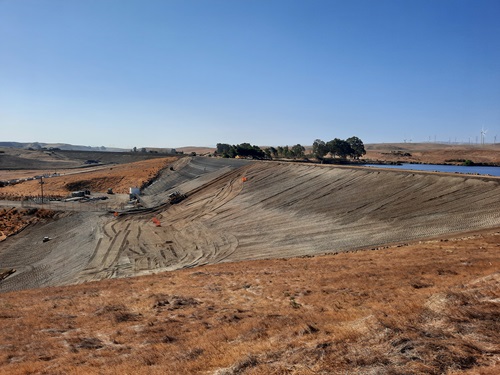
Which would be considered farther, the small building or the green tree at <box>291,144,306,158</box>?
the green tree at <box>291,144,306,158</box>

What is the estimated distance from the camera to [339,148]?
395 ft

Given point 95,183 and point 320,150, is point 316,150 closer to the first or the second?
point 320,150

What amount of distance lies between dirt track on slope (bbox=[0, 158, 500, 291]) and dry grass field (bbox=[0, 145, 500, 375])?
0.69 feet

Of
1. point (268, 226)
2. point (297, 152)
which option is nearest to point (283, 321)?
point (268, 226)

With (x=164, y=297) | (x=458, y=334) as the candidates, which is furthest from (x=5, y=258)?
(x=458, y=334)

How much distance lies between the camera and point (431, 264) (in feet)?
60.1

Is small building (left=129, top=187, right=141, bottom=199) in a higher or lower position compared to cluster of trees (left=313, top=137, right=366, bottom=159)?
lower

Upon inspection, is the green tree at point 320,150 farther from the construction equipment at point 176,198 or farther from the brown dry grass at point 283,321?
the brown dry grass at point 283,321

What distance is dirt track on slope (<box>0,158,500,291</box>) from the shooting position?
29422 mm

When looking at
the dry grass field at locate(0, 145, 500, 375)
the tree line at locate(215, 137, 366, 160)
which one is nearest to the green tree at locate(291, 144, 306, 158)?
the tree line at locate(215, 137, 366, 160)

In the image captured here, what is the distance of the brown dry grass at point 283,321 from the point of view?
8.91 m

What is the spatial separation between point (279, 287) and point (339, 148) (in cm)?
10734

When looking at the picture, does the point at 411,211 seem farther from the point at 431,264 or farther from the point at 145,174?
the point at 145,174

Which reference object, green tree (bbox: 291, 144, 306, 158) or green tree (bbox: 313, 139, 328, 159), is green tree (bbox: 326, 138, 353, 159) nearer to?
green tree (bbox: 313, 139, 328, 159)
